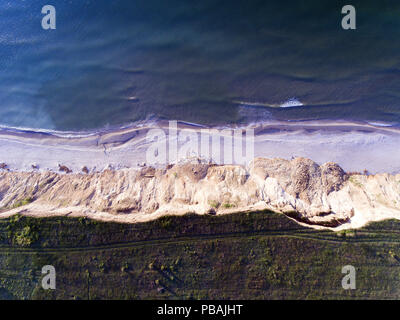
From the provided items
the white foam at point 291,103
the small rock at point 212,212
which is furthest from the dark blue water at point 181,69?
the small rock at point 212,212

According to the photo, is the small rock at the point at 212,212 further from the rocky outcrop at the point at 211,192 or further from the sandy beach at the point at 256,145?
the sandy beach at the point at 256,145

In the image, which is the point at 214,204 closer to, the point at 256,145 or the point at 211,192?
the point at 211,192

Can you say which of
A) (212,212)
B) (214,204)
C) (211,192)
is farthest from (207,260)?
(211,192)

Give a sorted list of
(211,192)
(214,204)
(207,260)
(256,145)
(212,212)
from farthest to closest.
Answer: (256,145) → (211,192) → (214,204) → (212,212) → (207,260)

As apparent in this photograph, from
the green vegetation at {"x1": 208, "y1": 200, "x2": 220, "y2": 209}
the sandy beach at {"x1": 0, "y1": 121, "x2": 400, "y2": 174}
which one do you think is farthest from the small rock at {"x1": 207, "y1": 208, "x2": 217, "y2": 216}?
the sandy beach at {"x1": 0, "y1": 121, "x2": 400, "y2": 174}

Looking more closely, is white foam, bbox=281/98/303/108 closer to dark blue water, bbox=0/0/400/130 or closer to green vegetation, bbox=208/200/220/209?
dark blue water, bbox=0/0/400/130

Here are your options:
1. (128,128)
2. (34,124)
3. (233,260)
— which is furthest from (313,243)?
(34,124)

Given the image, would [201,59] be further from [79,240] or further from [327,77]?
[79,240]

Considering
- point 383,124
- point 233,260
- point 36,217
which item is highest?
point 383,124
